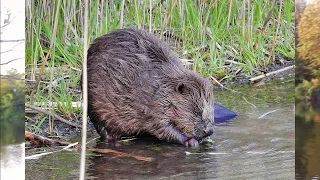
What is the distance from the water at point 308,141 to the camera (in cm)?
296

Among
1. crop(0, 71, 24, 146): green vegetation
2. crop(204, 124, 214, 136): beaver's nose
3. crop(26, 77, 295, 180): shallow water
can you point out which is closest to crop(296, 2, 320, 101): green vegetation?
crop(26, 77, 295, 180): shallow water

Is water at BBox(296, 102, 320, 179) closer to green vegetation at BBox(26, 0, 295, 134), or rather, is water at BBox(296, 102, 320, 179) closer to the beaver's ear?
the beaver's ear

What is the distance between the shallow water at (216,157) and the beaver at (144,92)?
8 centimetres

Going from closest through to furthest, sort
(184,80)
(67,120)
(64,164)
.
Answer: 1. (64,164)
2. (184,80)
3. (67,120)

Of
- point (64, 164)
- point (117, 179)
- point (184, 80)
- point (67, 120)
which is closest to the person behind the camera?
point (117, 179)

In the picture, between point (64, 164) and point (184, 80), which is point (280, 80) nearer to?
point (184, 80)

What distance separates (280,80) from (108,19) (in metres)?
1.12

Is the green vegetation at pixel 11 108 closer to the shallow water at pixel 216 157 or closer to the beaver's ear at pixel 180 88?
the shallow water at pixel 216 157

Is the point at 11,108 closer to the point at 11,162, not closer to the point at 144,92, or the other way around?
the point at 11,162

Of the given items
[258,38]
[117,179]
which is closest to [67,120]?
[117,179]

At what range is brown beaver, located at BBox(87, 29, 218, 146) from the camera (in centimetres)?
351

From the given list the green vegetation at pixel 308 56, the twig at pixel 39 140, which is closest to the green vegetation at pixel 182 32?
the twig at pixel 39 140

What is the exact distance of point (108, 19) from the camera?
15.6 feet

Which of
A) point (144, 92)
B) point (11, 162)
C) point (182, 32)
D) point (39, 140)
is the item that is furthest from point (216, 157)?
point (182, 32)
